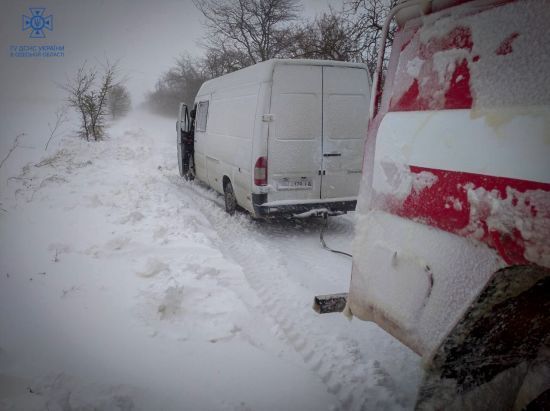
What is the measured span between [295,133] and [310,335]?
3274 millimetres

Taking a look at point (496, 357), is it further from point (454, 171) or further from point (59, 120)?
point (59, 120)

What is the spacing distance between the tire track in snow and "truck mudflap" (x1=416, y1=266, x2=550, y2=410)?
42.4 inches

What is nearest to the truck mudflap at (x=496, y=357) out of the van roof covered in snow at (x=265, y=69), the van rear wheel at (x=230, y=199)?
the van roof covered in snow at (x=265, y=69)

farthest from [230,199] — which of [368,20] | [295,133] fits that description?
[368,20]

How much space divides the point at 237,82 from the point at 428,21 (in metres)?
5.10

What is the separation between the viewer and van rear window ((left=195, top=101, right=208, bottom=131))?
27.6 ft

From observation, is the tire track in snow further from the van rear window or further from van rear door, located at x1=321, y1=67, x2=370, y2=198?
the van rear window

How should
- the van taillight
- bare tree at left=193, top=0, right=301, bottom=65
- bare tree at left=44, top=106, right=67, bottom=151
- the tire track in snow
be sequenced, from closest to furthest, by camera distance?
the tire track in snow
the van taillight
bare tree at left=44, top=106, right=67, bottom=151
bare tree at left=193, top=0, right=301, bottom=65

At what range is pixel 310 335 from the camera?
3166 millimetres

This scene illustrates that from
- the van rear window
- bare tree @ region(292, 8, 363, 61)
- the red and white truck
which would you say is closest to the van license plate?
the red and white truck

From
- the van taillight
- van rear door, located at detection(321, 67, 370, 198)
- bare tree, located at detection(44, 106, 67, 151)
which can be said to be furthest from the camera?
bare tree, located at detection(44, 106, 67, 151)

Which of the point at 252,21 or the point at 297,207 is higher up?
the point at 252,21

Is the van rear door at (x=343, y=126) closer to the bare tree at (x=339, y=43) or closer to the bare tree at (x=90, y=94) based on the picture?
the bare tree at (x=339, y=43)

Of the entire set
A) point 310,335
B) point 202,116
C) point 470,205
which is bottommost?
point 310,335
